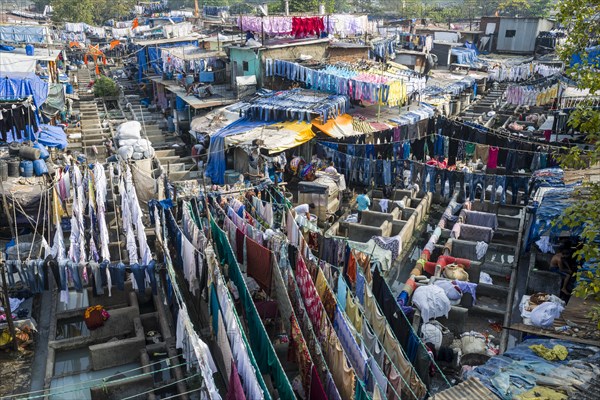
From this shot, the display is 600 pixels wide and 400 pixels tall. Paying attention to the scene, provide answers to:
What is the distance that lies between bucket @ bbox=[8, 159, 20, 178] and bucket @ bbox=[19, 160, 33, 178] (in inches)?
4.7

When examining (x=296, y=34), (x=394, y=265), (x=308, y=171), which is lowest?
(x=394, y=265)

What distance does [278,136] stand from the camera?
73.2ft

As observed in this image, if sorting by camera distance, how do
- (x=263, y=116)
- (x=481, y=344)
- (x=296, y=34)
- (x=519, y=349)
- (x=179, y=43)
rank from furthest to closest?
(x=179, y=43) < (x=296, y=34) < (x=263, y=116) < (x=481, y=344) < (x=519, y=349)

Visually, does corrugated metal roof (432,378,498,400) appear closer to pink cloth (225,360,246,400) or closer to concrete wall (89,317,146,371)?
pink cloth (225,360,246,400)

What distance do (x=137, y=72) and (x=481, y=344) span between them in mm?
38176

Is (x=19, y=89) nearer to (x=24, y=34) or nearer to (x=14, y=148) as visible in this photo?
(x=14, y=148)

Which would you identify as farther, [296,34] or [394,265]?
[296,34]

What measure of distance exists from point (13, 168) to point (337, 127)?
517 inches

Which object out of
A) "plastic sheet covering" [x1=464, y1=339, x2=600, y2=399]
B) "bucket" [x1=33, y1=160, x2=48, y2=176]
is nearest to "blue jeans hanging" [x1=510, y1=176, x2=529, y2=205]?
"plastic sheet covering" [x1=464, y1=339, x2=600, y2=399]

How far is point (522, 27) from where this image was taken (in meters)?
49.7

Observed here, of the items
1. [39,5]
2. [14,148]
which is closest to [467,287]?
[14,148]

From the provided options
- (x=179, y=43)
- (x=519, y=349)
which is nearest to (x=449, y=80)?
(x=179, y=43)

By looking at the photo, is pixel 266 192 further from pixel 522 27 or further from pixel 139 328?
pixel 522 27

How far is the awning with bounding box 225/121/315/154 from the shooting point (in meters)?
21.5
